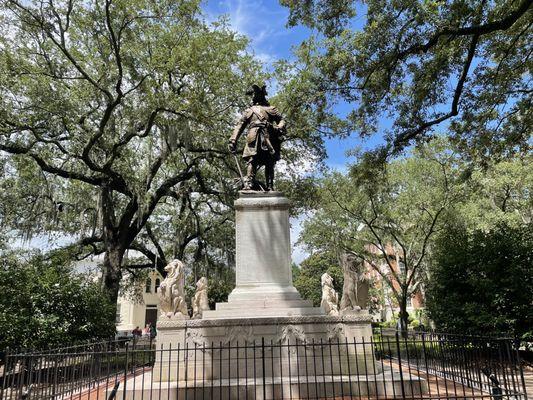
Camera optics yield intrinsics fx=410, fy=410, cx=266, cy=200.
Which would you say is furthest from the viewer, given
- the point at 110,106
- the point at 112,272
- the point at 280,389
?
the point at 112,272

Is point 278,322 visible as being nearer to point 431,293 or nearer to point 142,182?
point 431,293

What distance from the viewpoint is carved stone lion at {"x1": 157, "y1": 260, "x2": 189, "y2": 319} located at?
932cm

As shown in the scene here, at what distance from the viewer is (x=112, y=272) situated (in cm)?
1953

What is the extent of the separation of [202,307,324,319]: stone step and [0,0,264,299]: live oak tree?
1053 centimetres

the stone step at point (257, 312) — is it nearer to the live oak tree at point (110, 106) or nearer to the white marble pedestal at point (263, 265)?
the white marble pedestal at point (263, 265)

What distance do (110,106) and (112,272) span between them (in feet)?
25.9

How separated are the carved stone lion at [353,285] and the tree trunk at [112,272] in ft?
43.2

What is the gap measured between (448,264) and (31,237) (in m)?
19.7

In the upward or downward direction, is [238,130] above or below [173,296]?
above

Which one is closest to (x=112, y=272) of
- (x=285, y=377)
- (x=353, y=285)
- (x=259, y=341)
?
(x=259, y=341)

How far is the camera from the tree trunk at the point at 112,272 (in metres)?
19.0

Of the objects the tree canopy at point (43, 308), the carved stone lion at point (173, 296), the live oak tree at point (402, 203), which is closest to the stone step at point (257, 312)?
the carved stone lion at point (173, 296)

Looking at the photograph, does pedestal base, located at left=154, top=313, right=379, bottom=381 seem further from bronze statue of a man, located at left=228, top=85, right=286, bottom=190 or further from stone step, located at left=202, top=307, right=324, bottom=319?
bronze statue of a man, located at left=228, top=85, right=286, bottom=190

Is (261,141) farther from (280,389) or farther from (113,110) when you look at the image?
(113,110)
